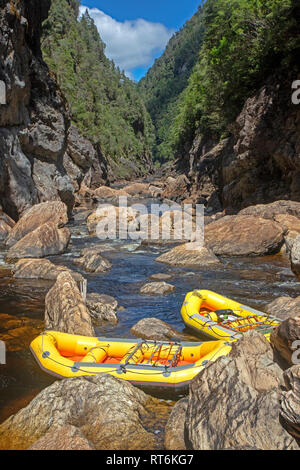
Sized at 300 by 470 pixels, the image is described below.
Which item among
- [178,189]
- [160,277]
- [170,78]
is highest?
[170,78]

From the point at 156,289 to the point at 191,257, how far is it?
286 centimetres

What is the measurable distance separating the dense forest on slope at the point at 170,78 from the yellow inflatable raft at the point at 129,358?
4087 inches

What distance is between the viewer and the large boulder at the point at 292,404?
2400 millimetres

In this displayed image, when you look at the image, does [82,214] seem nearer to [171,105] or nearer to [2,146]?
[2,146]

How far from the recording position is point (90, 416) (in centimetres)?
351

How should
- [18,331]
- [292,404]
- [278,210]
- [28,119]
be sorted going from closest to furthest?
[292,404] → [18,331] → [278,210] → [28,119]

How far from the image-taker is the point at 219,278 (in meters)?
9.45

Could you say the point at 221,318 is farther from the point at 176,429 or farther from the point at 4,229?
the point at 4,229

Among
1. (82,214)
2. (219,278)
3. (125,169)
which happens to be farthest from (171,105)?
(219,278)

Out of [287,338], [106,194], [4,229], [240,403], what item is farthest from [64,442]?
[106,194]

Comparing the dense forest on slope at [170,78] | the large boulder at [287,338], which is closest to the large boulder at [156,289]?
the large boulder at [287,338]

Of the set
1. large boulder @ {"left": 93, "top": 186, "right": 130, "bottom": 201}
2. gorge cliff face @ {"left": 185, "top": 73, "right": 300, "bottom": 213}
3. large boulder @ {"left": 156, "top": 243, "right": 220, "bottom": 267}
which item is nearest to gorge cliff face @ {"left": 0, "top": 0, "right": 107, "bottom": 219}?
large boulder @ {"left": 156, "top": 243, "right": 220, "bottom": 267}
